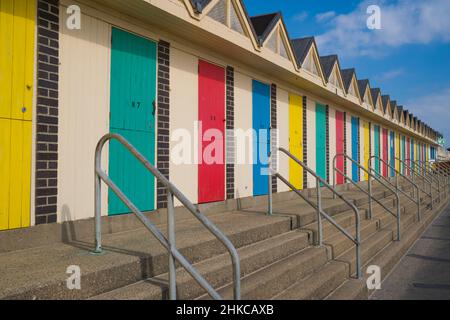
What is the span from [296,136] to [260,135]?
6.11ft

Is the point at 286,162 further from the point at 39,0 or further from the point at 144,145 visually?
the point at 39,0

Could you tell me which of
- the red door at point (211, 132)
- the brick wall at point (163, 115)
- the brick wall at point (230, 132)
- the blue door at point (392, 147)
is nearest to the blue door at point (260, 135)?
the brick wall at point (230, 132)

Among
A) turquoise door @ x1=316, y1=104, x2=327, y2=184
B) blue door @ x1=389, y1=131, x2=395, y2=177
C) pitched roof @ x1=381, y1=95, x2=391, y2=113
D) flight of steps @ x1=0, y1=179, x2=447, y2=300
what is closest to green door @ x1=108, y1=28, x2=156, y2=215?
flight of steps @ x1=0, y1=179, x2=447, y2=300

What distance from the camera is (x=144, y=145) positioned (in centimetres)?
545

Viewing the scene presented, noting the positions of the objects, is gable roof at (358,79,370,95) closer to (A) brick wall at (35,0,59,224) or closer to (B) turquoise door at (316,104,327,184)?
(B) turquoise door at (316,104,327,184)

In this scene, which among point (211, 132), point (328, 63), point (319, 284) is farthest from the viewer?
point (328, 63)

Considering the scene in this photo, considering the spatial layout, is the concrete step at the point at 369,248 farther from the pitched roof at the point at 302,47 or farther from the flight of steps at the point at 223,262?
the pitched roof at the point at 302,47

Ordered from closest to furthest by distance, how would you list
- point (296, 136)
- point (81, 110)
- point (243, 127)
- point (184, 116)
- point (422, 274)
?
point (81, 110)
point (422, 274)
point (184, 116)
point (243, 127)
point (296, 136)

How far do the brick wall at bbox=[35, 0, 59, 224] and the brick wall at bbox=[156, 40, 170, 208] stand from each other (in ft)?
5.51

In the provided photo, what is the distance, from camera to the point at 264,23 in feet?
28.0

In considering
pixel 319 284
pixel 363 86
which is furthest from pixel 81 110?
pixel 363 86

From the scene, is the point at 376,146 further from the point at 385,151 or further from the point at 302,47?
the point at 302,47
